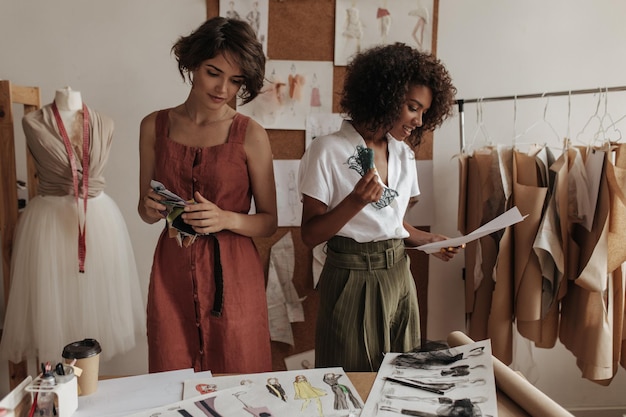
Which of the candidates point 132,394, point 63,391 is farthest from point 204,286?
point 63,391

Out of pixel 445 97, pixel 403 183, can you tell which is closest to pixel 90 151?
pixel 403 183

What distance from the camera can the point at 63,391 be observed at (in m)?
0.91

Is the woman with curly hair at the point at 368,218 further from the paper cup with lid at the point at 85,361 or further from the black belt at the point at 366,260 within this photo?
the paper cup with lid at the point at 85,361

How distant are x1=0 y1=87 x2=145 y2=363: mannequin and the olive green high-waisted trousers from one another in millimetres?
961

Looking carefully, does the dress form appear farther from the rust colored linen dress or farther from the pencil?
the pencil

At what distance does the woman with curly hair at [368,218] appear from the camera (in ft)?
4.61

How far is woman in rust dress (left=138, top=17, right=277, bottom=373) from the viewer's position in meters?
1.39

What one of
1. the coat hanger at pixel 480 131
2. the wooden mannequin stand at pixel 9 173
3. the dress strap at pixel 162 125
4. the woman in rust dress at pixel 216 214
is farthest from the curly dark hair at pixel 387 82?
the wooden mannequin stand at pixel 9 173

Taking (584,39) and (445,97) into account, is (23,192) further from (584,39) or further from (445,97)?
(584,39)

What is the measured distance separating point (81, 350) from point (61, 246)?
40.3 inches

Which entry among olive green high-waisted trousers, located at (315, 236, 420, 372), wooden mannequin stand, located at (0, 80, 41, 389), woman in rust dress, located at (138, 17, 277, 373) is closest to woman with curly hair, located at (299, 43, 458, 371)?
olive green high-waisted trousers, located at (315, 236, 420, 372)

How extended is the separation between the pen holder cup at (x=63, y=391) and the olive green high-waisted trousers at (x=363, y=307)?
685 mm

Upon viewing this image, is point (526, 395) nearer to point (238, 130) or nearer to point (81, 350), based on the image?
point (81, 350)

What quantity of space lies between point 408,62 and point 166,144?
730 mm
